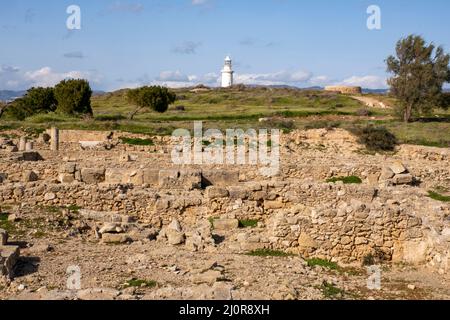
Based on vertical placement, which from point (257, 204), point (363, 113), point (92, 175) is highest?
point (363, 113)

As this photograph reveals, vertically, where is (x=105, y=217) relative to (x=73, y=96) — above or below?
below

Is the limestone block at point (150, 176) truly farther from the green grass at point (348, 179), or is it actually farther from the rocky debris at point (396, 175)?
the rocky debris at point (396, 175)

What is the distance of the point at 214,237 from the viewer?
461 inches

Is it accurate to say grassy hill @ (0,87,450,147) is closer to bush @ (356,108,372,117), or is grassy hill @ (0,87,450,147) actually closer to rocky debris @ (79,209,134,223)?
bush @ (356,108,372,117)

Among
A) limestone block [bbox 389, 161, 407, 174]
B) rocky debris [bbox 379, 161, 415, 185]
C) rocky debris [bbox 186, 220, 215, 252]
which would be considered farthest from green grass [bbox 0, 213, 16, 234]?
limestone block [bbox 389, 161, 407, 174]

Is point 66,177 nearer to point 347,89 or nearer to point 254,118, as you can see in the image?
point 254,118

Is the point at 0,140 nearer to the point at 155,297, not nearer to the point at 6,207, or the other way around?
the point at 6,207

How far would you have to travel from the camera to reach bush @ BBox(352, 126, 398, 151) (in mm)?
27031

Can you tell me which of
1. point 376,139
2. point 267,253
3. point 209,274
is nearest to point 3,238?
point 209,274

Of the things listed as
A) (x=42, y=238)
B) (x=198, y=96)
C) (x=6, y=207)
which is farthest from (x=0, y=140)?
(x=198, y=96)

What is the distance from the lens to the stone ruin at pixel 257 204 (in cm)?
1074

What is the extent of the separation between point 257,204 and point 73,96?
32494 mm
